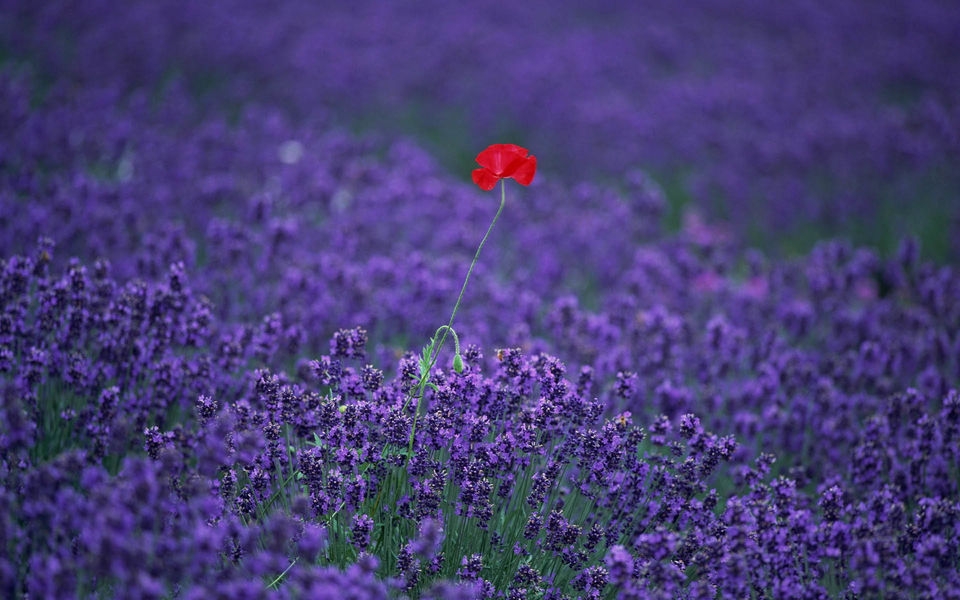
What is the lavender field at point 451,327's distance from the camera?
2400mm

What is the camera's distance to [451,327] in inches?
137

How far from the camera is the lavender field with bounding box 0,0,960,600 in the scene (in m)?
2.40

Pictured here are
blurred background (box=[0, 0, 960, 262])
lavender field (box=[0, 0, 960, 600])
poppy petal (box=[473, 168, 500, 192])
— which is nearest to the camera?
lavender field (box=[0, 0, 960, 600])

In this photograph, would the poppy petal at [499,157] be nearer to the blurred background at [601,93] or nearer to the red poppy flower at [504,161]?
the red poppy flower at [504,161]

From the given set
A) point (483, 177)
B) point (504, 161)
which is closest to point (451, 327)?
point (483, 177)

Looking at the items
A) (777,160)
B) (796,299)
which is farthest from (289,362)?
(777,160)

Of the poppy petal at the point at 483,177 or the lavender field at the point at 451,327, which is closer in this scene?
the lavender field at the point at 451,327

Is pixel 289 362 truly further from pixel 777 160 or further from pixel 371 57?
pixel 371 57

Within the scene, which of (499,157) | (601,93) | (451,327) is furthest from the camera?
(601,93)

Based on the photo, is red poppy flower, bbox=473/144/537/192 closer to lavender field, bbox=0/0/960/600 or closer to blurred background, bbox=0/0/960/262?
lavender field, bbox=0/0/960/600

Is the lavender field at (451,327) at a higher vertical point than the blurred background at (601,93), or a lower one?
lower

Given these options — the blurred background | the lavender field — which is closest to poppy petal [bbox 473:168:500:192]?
the lavender field

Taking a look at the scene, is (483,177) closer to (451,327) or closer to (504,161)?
(504,161)

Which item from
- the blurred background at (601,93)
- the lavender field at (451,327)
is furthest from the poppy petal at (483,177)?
the blurred background at (601,93)
